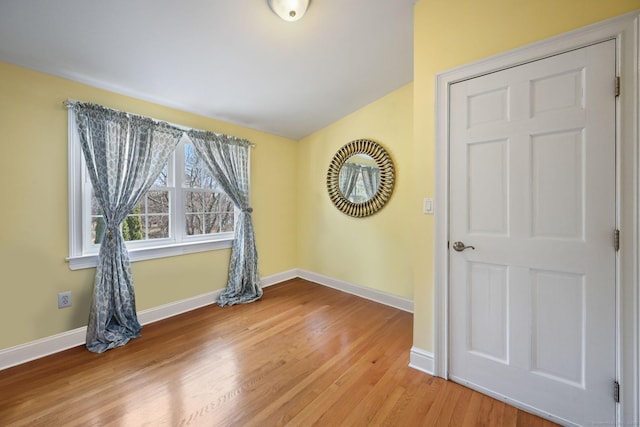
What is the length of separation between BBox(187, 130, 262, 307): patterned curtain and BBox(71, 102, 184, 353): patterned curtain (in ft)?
2.22

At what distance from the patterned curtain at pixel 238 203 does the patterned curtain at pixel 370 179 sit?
1509 millimetres

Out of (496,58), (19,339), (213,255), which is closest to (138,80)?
(213,255)

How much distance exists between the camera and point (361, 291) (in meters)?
3.29

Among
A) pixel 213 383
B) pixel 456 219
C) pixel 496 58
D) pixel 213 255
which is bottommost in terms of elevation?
pixel 213 383

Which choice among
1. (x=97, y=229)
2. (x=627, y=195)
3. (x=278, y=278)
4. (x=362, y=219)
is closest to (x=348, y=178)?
(x=362, y=219)

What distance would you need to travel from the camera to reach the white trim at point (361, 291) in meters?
2.89

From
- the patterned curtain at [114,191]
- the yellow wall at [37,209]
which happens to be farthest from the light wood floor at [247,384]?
the yellow wall at [37,209]

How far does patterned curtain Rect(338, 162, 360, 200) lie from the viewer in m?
3.29

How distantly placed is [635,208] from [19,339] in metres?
3.94

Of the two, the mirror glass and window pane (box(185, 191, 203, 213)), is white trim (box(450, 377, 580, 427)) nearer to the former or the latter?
the mirror glass

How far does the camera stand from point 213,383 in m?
1.70

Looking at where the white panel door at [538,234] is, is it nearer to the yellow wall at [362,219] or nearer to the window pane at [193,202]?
the yellow wall at [362,219]

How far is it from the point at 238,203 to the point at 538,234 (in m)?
2.88

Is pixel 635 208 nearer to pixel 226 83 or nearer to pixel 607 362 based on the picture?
pixel 607 362
